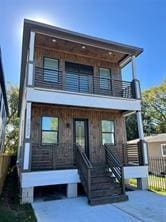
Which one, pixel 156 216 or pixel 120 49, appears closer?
pixel 156 216

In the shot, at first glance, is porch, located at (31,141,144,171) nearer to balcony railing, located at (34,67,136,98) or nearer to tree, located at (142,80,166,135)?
balcony railing, located at (34,67,136,98)

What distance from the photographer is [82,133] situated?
1155 centimetres

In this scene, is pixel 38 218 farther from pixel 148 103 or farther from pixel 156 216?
pixel 148 103

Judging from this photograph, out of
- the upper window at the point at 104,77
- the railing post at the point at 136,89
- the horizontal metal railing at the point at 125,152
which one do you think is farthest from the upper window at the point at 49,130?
the railing post at the point at 136,89

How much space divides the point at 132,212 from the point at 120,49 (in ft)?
28.5

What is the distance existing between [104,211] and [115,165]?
124 inches

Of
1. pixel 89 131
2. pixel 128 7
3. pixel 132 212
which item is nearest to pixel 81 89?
pixel 89 131

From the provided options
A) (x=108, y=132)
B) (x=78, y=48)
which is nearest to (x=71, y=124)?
(x=108, y=132)

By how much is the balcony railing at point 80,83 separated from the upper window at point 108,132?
1.84m

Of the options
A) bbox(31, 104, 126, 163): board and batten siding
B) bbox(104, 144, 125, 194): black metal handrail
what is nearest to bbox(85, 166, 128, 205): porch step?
bbox(104, 144, 125, 194): black metal handrail

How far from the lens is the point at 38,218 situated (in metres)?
6.18

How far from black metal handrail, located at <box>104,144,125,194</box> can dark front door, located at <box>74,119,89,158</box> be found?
1192 millimetres

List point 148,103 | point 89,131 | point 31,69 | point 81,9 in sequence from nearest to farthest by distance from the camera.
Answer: point 31,69, point 81,9, point 89,131, point 148,103

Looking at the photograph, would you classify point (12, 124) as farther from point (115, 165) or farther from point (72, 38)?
point (115, 165)
